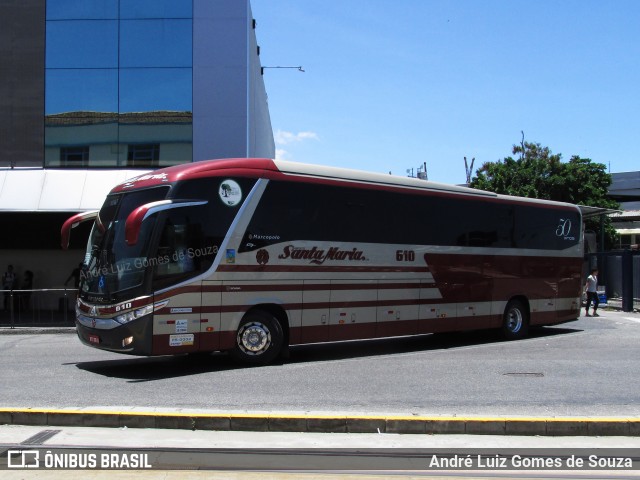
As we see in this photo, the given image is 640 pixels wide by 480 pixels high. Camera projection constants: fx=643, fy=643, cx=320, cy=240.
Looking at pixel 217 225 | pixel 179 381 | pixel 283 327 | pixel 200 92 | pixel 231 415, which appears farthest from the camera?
pixel 200 92

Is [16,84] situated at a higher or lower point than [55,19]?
lower

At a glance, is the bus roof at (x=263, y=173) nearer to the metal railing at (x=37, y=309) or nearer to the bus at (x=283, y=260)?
the bus at (x=283, y=260)

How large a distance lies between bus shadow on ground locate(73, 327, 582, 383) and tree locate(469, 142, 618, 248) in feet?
74.9

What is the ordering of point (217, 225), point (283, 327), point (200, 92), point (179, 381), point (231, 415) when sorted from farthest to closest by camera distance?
point (200, 92) < point (283, 327) < point (217, 225) < point (179, 381) < point (231, 415)

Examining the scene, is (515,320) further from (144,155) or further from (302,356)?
(144,155)

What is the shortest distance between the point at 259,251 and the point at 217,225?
3.07 feet

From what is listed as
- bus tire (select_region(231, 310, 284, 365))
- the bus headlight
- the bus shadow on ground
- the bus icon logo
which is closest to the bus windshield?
the bus headlight

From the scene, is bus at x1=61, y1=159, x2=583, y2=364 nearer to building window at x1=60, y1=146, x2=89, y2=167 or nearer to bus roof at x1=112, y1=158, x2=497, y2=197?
bus roof at x1=112, y1=158, x2=497, y2=197

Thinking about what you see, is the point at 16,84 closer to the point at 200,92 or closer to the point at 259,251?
the point at 200,92

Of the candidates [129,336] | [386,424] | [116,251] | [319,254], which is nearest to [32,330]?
[116,251]

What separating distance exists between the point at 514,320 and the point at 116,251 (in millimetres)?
10133

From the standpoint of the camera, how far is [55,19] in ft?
71.7

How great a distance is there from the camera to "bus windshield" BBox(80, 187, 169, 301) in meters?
10.1

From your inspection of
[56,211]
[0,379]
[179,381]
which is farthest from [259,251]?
[56,211]
